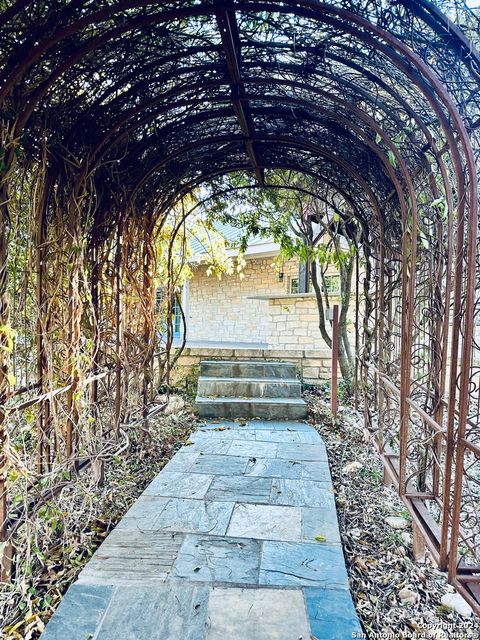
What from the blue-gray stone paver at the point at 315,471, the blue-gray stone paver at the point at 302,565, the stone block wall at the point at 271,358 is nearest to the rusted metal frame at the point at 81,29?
the blue-gray stone paver at the point at 302,565

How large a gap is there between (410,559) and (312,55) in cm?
279

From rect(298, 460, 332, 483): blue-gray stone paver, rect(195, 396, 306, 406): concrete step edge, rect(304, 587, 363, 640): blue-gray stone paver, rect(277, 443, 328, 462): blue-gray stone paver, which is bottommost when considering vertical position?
rect(277, 443, 328, 462): blue-gray stone paver

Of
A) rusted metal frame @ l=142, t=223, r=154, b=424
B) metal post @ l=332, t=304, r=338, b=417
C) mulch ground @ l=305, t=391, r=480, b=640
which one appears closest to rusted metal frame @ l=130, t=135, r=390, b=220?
rusted metal frame @ l=142, t=223, r=154, b=424

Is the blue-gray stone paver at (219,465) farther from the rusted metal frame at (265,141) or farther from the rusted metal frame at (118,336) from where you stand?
the rusted metal frame at (265,141)

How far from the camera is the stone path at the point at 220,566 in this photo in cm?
162

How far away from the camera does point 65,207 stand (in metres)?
2.28

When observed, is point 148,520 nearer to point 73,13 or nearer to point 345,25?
point 73,13

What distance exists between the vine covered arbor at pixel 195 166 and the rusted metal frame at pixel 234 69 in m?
0.01

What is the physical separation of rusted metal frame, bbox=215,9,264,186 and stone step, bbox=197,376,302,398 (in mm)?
2728

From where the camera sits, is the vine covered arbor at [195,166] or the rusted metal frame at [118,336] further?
the rusted metal frame at [118,336]

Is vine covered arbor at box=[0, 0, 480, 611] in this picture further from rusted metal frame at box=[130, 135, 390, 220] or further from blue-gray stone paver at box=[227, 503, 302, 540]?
blue-gray stone paver at box=[227, 503, 302, 540]

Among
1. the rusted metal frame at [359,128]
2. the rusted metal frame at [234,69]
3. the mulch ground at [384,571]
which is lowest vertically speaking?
the mulch ground at [384,571]

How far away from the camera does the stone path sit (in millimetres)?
1615

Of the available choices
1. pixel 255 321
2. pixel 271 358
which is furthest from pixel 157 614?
pixel 255 321
